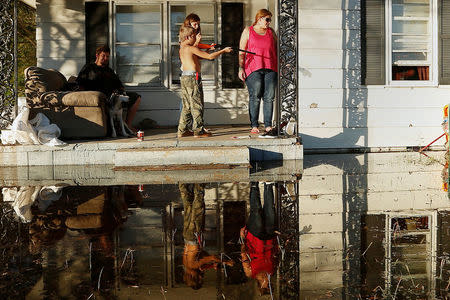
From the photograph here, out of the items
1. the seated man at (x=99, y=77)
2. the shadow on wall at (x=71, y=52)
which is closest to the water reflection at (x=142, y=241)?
the seated man at (x=99, y=77)

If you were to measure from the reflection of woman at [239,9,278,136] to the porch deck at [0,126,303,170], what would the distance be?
39 cm

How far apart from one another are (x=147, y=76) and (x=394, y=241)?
8.76 metres

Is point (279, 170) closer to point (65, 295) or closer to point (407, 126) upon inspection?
point (407, 126)

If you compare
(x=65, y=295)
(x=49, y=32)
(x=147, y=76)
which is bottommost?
(x=65, y=295)

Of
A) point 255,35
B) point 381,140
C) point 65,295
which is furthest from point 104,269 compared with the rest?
point 381,140

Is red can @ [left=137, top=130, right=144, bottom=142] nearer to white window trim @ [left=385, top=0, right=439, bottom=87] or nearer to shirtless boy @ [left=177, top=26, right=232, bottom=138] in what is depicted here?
shirtless boy @ [left=177, top=26, right=232, bottom=138]

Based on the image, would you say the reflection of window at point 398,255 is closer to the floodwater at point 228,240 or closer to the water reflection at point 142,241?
the floodwater at point 228,240

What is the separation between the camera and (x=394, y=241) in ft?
14.8

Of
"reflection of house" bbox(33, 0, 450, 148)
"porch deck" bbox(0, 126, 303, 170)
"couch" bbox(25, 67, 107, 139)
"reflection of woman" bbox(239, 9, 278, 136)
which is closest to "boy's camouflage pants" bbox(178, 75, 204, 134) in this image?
→ "porch deck" bbox(0, 126, 303, 170)

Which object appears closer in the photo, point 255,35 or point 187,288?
point 187,288

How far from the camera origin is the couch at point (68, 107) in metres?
9.88

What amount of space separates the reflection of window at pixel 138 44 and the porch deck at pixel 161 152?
2.82m

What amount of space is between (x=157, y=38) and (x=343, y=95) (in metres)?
3.76

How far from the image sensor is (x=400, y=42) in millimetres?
11758
